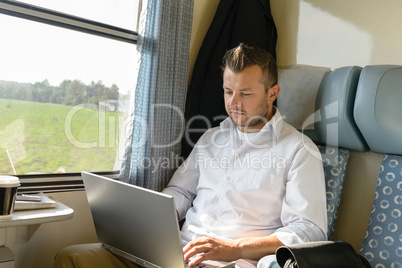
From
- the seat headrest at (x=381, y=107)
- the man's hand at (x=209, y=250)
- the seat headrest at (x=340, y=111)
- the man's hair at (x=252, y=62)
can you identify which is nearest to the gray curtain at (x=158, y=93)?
the man's hair at (x=252, y=62)

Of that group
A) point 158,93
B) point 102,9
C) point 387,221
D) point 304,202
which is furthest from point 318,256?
point 102,9

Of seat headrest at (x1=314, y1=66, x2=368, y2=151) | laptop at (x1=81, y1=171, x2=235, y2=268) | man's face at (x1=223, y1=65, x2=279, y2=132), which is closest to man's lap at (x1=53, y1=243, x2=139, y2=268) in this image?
laptop at (x1=81, y1=171, x2=235, y2=268)

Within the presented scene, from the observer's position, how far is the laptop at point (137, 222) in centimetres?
122

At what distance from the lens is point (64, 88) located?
1.86 meters

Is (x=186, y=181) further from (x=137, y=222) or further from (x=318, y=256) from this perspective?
(x=318, y=256)

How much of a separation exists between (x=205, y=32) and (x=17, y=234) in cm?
140

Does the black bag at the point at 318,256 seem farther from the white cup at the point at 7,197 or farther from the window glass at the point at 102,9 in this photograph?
the window glass at the point at 102,9

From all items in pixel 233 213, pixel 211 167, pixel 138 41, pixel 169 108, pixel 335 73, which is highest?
pixel 138 41

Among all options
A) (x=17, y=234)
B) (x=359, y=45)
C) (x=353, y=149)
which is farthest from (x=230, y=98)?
(x=17, y=234)

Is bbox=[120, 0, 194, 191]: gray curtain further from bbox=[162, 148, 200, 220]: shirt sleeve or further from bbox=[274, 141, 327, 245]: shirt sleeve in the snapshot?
bbox=[274, 141, 327, 245]: shirt sleeve

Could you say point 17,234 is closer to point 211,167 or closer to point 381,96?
point 211,167

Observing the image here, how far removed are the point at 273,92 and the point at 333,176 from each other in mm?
451

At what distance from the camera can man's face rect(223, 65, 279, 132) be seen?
1.78m

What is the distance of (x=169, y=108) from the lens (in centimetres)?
204
